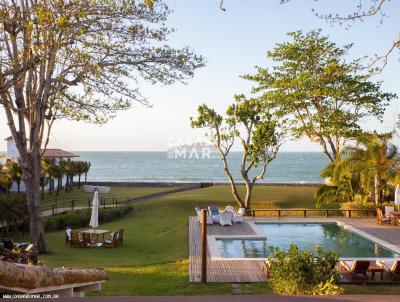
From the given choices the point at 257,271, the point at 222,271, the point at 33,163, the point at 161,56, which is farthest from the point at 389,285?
the point at 33,163

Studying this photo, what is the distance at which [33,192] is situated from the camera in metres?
18.3

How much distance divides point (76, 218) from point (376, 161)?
16.7 meters

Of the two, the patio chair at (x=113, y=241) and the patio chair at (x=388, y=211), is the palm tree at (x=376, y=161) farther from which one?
the patio chair at (x=113, y=241)

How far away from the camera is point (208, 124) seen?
26.3m

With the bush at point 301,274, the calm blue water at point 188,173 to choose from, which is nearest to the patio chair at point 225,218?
the bush at point 301,274

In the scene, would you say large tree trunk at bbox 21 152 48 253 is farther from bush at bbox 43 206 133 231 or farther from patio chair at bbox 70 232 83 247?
bush at bbox 43 206 133 231

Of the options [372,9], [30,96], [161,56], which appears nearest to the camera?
[372,9]

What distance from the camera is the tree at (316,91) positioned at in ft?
104

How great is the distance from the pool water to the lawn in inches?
83.1

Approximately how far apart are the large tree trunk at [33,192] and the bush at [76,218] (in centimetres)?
532

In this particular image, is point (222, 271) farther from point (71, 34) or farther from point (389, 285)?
point (71, 34)

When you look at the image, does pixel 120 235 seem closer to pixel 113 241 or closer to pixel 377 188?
pixel 113 241

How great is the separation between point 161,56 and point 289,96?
56.8 feet

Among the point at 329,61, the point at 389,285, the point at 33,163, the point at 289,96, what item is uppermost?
the point at 329,61
